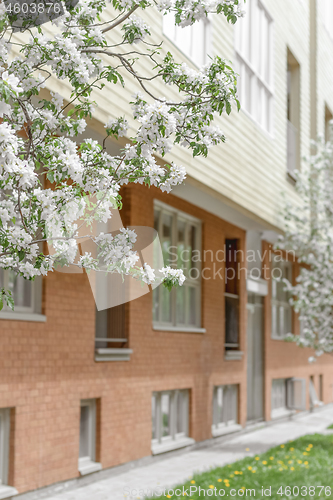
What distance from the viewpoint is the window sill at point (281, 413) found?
16.7 meters

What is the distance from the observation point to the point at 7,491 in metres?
7.20

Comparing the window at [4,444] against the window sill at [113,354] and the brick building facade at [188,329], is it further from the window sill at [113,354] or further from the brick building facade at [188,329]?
the window sill at [113,354]

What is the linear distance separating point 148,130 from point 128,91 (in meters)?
4.45

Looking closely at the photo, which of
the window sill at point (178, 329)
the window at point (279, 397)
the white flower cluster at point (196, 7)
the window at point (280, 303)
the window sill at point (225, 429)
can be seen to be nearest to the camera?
the white flower cluster at point (196, 7)

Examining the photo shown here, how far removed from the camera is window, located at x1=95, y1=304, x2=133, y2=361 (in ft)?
31.8

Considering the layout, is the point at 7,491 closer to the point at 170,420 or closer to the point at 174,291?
the point at 170,420

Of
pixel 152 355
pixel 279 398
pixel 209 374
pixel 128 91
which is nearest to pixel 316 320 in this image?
pixel 209 374

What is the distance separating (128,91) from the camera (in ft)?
25.8

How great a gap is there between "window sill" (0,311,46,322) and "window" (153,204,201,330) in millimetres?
3128

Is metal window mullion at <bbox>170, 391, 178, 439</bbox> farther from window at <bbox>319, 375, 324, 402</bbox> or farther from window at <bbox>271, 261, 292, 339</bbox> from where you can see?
window at <bbox>319, 375, 324, 402</bbox>

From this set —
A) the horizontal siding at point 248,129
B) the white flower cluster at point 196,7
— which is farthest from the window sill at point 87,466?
the white flower cluster at point 196,7

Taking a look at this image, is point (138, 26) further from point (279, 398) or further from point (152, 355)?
point (279, 398)

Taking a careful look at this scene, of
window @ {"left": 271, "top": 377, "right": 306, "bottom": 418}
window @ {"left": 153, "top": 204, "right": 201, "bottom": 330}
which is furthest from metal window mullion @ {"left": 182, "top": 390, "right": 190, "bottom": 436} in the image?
window @ {"left": 271, "top": 377, "right": 306, "bottom": 418}

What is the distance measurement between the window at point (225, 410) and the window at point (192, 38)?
633 centimetres
